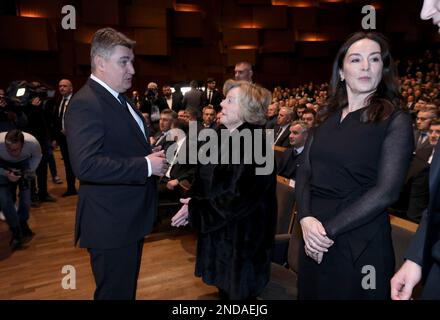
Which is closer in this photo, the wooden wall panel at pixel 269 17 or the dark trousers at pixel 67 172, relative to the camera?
the dark trousers at pixel 67 172

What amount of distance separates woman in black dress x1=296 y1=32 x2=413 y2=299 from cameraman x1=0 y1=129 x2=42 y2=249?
9.53ft

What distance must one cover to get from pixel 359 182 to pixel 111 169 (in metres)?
0.90

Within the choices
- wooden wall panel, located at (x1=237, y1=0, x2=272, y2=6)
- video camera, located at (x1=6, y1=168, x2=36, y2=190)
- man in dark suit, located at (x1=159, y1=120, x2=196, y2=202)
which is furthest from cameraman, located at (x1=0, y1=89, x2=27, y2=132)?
wooden wall panel, located at (x1=237, y1=0, x2=272, y2=6)

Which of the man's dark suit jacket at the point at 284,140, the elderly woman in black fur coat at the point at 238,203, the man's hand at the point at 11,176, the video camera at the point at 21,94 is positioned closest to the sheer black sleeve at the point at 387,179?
the elderly woman in black fur coat at the point at 238,203

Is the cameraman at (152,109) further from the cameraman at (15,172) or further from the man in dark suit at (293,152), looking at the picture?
the man in dark suit at (293,152)

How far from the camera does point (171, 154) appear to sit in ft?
13.7

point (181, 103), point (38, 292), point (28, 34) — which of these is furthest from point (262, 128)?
point (28, 34)

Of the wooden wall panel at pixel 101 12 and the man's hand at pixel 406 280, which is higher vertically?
the wooden wall panel at pixel 101 12

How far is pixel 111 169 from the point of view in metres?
1.42

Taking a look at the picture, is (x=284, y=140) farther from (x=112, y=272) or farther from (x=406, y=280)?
(x=406, y=280)

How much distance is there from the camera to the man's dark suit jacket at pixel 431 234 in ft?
2.85

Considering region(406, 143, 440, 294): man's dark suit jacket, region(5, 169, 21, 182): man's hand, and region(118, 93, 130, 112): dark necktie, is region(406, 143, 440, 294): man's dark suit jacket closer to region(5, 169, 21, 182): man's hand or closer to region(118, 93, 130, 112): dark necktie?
region(118, 93, 130, 112): dark necktie

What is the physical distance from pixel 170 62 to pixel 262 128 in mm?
12105

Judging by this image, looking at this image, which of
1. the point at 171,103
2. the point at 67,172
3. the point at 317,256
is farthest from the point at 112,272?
the point at 171,103
